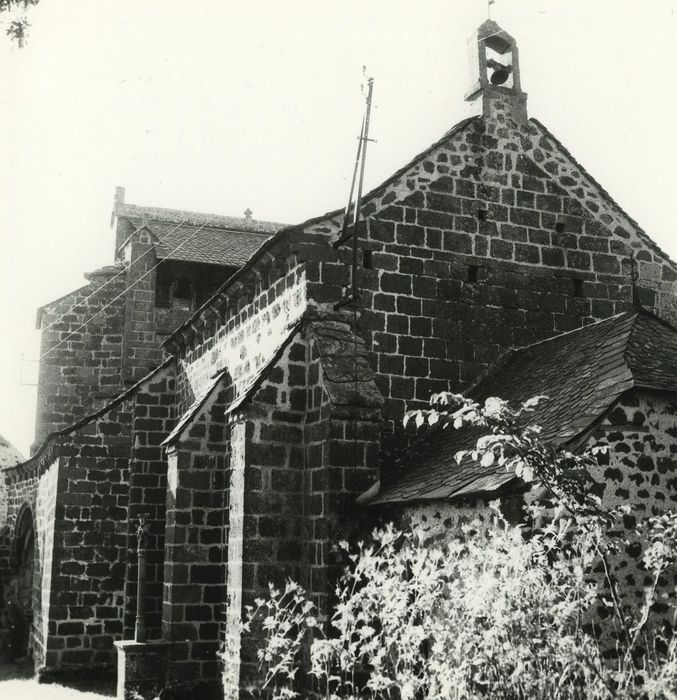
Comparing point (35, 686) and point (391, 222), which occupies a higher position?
point (391, 222)

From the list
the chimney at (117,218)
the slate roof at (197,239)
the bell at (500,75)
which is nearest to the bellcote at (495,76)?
the bell at (500,75)

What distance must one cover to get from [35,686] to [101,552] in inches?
90.4

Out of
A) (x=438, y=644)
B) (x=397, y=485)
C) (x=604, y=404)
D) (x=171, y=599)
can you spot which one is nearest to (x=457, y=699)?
(x=438, y=644)

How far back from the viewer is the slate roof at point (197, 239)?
75.6 feet

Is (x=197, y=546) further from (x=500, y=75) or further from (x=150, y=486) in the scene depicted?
(x=500, y=75)

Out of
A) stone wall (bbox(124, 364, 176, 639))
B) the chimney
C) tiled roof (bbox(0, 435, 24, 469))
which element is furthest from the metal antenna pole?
tiled roof (bbox(0, 435, 24, 469))

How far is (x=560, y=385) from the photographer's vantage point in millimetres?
8836

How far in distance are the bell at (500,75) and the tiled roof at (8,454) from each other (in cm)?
1974

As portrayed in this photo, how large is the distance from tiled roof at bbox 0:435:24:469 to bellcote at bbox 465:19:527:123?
64.4 ft

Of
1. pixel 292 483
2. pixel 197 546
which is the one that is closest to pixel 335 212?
pixel 292 483

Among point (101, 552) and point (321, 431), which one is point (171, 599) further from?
point (101, 552)

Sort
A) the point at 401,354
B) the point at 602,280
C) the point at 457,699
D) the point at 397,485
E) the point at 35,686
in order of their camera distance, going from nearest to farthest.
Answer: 1. the point at 457,699
2. the point at 397,485
3. the point at 401,354
4. the point at 602,280
5. the point at 35,686

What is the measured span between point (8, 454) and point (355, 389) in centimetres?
2023

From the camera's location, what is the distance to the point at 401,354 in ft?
35.9
